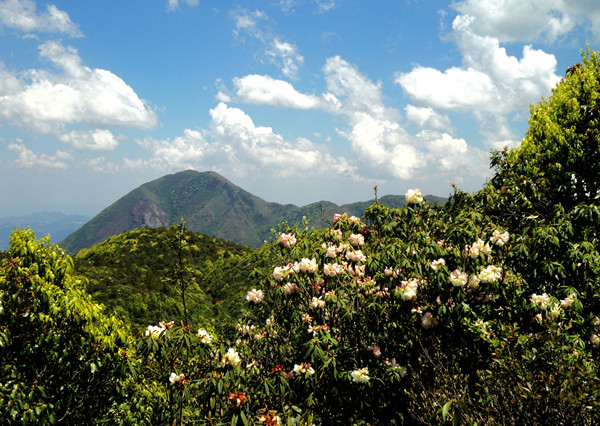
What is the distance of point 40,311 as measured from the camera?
487 centimetres

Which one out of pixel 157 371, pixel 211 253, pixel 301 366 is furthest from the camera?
pixel 211 253

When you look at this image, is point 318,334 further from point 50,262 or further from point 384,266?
point 50,262

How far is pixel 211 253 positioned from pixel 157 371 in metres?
35.8

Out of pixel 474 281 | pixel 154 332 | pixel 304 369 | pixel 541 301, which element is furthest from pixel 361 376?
pixel 154 332

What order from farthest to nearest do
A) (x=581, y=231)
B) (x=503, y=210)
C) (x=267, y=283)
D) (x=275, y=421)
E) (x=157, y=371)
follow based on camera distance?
(x=503, y=210)
(x=157, y=371)
(x=267, y=283)
(x=581, y=231)
(x=275, y=421)

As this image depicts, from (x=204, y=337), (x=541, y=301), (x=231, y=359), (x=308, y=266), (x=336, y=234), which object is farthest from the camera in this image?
(x=336, y=234)

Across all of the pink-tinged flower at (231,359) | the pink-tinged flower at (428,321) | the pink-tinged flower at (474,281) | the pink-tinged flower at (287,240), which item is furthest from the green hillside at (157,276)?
the pink-tinged flower at (474,281)

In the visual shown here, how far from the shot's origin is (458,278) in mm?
4816

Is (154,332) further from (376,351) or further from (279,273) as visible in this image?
(376,351)

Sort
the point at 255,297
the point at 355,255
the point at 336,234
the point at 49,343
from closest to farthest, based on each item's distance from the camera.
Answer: the point at 49,343 < the point at 355,255 < the point at 255,297 < the point at 336,234

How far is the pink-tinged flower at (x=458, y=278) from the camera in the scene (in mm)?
4785

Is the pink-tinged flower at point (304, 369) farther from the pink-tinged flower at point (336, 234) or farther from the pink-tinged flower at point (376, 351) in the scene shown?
the pink-tinged flower at point (336, 234)

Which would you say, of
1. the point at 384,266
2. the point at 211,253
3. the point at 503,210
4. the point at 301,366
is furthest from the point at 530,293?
the point at 211,253

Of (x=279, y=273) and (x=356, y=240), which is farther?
(x=356, y=240)
